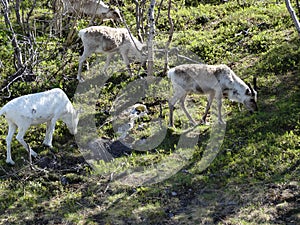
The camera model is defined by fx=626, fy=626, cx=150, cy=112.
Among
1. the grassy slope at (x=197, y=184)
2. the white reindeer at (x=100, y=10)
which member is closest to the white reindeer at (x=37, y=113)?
the grassy slope at (x=197, y=184)

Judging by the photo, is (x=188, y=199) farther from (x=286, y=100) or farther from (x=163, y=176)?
(x=286, y=100)

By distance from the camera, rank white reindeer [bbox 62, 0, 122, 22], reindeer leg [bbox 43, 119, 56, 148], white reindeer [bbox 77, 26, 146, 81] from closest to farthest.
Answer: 1. reindeer leg [bbox 43, 119, 56, 148]
2. white reindeer [bbox 77, 26, 146, 81]
3. white reindeer [bbox 62, 0, 122, 22]

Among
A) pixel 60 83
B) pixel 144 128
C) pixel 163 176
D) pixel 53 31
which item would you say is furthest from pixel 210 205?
pixel 53 31

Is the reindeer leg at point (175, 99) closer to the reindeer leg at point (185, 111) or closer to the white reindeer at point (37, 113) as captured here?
the reindeer leg at point (185, 111)

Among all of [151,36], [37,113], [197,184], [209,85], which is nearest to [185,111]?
[209,85]

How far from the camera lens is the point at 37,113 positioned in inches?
472

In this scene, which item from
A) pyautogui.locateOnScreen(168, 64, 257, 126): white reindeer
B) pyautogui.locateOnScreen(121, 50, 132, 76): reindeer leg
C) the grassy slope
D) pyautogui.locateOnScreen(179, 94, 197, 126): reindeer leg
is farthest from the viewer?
pyautogui.locateOnScreen(121, 50, 132, 76): reindeer leg

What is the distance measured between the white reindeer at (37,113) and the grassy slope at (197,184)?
425 mm

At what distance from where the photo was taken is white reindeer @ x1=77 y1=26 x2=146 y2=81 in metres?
14.6

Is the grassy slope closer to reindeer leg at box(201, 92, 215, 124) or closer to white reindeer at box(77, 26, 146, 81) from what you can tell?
reindeer leg at box(201, 92, 215, 124)

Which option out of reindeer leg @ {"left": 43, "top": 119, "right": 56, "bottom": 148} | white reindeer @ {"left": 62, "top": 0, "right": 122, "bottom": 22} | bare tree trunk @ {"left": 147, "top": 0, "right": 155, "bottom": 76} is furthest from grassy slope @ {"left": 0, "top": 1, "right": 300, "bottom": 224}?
white reindeer @ {"left": 62, "top": 0, "right": 122, "bottom": 22}

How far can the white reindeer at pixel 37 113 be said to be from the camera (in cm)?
1177

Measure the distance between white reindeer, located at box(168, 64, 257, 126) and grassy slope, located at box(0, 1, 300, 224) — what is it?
1.19ft

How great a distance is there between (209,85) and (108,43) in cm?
300
